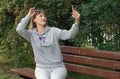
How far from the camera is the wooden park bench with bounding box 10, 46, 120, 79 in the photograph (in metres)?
5.44

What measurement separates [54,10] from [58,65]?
2.47m

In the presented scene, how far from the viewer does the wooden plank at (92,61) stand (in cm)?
543

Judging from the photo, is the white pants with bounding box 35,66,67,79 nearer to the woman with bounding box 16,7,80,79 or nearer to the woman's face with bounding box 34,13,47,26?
the woman with bounding box 16,7,80,79

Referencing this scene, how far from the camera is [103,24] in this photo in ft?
22.0

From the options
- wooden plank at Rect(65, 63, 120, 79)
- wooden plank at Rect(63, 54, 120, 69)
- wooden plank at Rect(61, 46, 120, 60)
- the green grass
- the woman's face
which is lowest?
the green grass

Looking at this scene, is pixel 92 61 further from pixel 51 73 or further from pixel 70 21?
pixel 70 21

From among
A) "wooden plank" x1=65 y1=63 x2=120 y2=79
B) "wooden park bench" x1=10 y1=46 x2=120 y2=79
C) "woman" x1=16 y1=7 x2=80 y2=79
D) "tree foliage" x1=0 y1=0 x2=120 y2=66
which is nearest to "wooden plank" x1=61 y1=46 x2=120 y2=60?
"wooden park bench" x1=10 y1=46 x2=120 y2=79

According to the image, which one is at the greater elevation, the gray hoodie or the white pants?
the gray hoodie

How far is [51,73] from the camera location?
560 cm

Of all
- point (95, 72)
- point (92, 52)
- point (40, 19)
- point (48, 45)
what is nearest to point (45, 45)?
point (48, 45)

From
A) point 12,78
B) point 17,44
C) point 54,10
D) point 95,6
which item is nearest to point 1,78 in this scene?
point 12,78

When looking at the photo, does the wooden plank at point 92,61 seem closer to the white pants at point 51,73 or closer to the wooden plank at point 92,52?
the wooden plank at point 92,52

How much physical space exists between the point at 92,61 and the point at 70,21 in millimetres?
2290

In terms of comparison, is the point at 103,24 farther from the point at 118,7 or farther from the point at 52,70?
the point at 52,70
